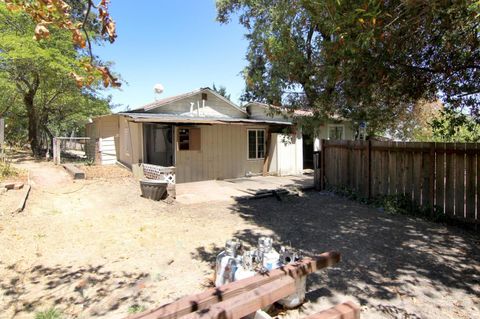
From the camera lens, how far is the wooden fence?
6.02 meters

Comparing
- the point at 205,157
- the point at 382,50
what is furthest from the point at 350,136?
the point at 382,50

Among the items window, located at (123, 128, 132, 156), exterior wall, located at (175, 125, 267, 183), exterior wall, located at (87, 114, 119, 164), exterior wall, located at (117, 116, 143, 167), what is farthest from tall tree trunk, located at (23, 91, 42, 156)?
exterior wall, located at (175, 125, 267, 183)

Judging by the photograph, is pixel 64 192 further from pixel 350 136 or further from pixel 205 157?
pixel 350 136

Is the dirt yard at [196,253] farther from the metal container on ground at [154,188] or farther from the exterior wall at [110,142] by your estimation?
the exterior wall at [110,142]

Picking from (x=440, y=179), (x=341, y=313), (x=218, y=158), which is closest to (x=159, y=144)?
(x=218, y=158)

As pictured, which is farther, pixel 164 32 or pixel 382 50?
pixel 164 32

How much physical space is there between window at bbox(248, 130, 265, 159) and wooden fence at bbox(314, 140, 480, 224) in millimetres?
5023

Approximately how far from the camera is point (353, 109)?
8.39 m

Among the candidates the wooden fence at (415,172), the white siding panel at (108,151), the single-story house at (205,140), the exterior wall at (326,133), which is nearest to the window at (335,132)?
the single-story house at (205,140)

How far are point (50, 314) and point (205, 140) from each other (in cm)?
1005

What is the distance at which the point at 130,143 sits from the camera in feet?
42.9

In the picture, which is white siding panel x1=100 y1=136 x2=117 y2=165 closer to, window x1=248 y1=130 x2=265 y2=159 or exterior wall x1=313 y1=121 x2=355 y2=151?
window x1=248 y1=130 x2=265 y2=159

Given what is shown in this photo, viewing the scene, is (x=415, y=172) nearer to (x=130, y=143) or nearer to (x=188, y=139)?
(x=188, y=139)

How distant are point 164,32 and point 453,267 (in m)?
11.0
